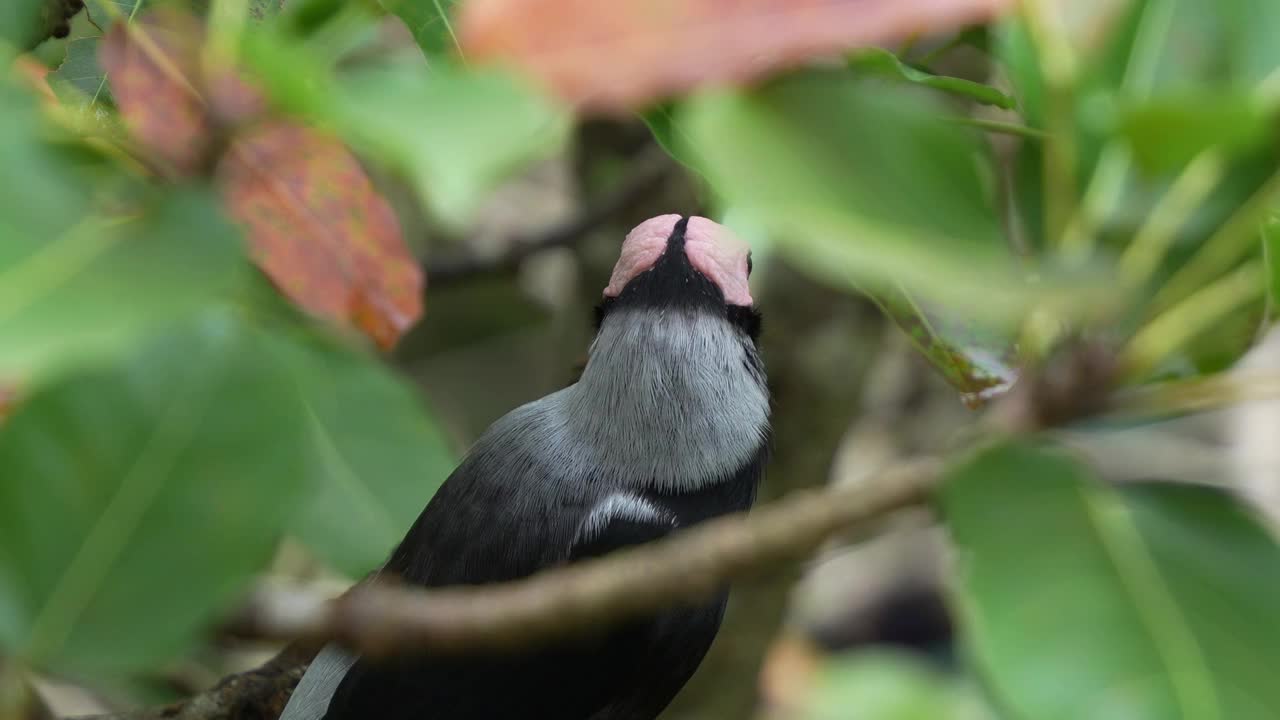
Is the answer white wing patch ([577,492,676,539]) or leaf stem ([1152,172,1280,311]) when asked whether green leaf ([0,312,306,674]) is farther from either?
white wing patch ([577,492,676,539])

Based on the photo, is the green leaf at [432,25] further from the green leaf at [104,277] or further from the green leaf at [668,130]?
the green leaf at [104,277]

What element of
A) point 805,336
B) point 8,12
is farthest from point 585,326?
point 8,12

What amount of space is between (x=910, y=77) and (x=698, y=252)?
33cm

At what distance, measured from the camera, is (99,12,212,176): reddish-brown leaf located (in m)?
0.44

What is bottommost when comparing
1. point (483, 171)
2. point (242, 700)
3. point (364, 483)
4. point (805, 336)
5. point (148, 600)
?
point (805, 336)

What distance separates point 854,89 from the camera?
0.44m

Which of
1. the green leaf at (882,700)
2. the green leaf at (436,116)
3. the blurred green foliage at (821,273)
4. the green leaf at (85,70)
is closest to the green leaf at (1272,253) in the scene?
the blurred green foliage at (821,273)

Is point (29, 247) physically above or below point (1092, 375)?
above

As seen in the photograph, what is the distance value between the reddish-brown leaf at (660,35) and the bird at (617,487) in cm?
54

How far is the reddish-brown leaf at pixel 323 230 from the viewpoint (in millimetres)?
550

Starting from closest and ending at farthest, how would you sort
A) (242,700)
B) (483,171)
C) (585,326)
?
(483,171), (242,700), (585,326)

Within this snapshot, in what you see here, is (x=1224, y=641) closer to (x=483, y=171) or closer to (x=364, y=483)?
(x=483, y=171)

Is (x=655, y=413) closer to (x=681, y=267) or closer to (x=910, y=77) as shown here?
(x=681, y=267)

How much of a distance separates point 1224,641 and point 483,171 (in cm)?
32
